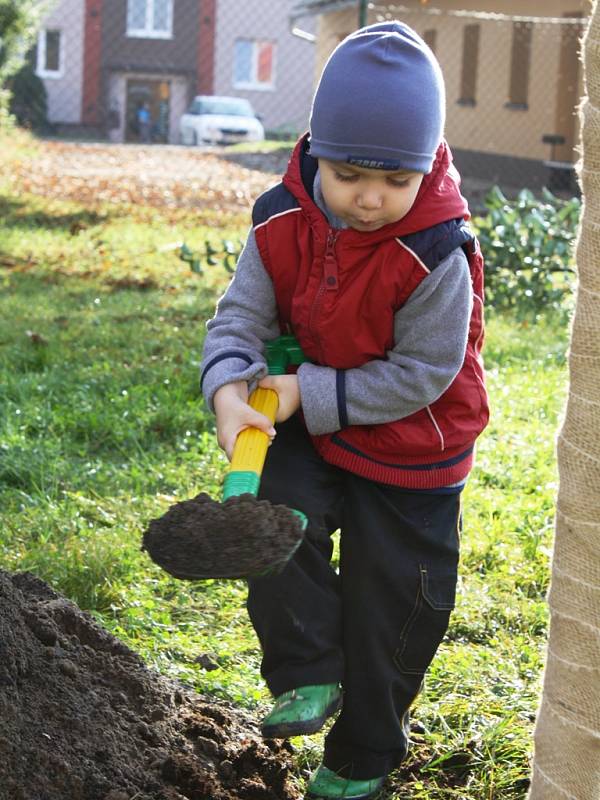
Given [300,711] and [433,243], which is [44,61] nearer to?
[433,243]

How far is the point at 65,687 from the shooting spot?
83.4 inches

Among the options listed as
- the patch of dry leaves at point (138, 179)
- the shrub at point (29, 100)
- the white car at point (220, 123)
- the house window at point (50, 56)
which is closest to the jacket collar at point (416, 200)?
the patch of dry leaves at point (138, 179)

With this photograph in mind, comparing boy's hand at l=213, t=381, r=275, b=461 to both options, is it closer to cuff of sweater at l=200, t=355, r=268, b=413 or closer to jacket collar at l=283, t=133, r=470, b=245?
cuff of sweater at l=200, t=355, r=268, b=413

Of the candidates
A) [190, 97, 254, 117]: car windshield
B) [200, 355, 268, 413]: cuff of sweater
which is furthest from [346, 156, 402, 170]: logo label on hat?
[190, 97, 254, 117]: car windshield

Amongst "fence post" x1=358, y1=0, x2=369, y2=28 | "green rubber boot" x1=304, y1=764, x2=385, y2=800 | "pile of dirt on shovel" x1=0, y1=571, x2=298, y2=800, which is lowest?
"green rubber boot" x1=304, y1=764, x2=385, y2=800

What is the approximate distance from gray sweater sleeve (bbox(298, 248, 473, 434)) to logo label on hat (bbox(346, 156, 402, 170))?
20 cm

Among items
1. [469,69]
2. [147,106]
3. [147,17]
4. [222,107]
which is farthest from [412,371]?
[147,106]

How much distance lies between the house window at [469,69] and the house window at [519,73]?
5.26 ft

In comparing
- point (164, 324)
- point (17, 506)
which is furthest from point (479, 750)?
point (164, 324)

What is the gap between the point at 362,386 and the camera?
2.06 metres

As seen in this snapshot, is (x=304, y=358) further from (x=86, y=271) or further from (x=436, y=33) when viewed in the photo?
(x=436, y=33)

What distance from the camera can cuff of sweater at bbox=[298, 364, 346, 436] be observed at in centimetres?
206

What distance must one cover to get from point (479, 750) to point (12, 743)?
36.9 inches

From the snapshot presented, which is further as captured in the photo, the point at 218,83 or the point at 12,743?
the point at 218,83
